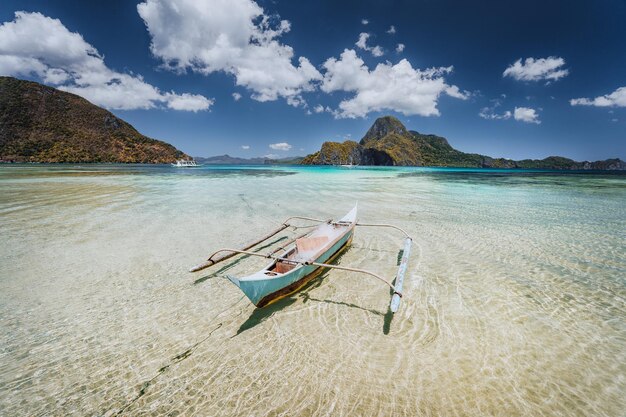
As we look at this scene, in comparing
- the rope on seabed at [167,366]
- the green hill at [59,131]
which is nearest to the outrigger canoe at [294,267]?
the rope on seabed at [167,366]

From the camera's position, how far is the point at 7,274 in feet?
21.5

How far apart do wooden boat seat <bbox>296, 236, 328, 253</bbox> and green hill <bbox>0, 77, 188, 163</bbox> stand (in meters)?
133

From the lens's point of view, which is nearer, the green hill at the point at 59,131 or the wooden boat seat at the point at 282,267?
the wooden boat seat at the point at 282,267

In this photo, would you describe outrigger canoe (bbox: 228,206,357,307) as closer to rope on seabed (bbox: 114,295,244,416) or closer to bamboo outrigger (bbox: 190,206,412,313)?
bamboo outrigger (bbox: 190,206,412,313)

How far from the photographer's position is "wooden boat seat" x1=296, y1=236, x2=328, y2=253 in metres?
6.99

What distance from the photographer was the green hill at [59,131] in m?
99.6

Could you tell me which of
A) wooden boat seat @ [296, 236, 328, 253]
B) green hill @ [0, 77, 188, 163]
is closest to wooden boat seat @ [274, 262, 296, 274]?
wooden boat seat @ [296, 236, 328, 253]

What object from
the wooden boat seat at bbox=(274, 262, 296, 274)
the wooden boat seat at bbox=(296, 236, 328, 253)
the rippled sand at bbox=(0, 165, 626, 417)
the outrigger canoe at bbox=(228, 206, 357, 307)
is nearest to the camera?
the rippled sand at bbox=(0, 165, 626, 417)

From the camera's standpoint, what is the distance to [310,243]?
7262mm

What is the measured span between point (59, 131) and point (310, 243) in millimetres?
153150

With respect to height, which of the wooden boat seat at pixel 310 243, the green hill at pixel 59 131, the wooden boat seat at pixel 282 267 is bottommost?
the wooden boat seat at pixel 282 267

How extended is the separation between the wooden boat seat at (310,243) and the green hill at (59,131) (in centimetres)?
13328

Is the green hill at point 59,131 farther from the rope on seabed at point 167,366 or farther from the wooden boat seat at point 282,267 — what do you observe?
the rope on seabed at point 167,366

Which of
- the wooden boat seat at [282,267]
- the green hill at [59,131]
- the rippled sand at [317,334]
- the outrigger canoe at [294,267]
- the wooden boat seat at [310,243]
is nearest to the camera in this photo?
Answer: the rippled sand at [317,334]
